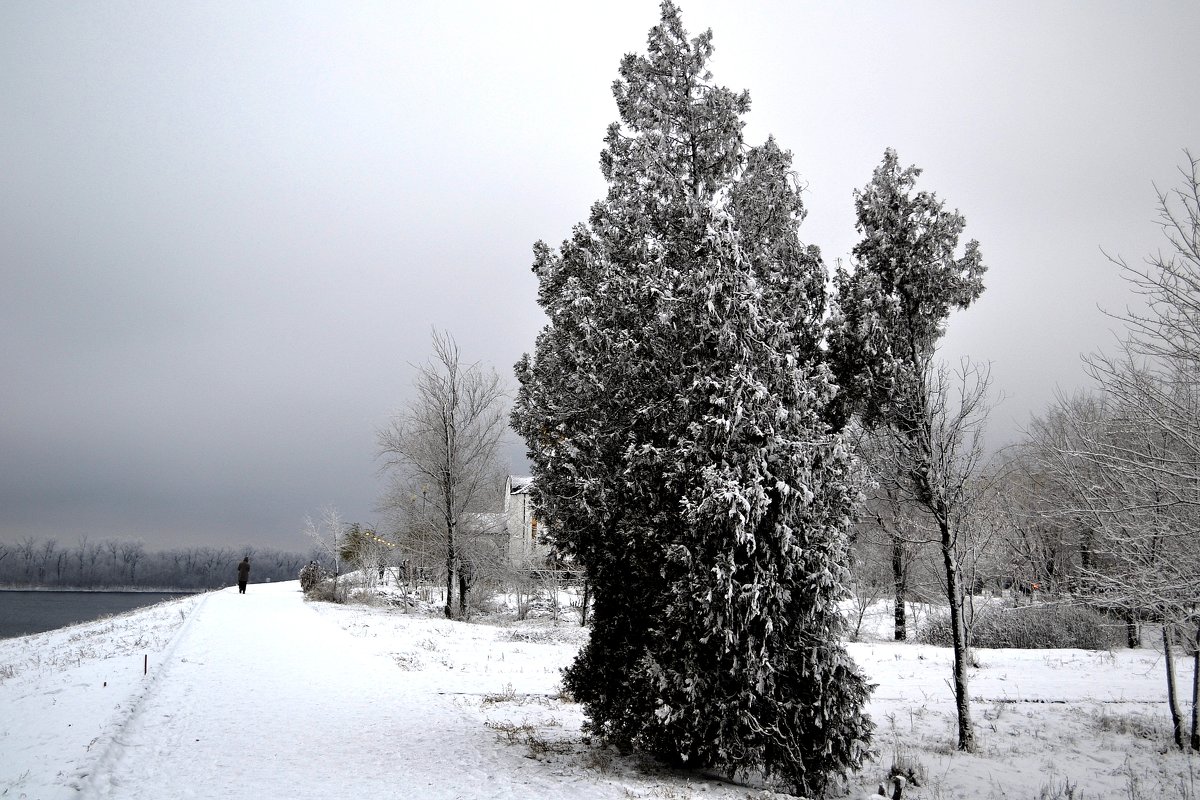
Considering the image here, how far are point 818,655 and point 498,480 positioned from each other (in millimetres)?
25981

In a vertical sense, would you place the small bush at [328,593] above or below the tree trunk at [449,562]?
below

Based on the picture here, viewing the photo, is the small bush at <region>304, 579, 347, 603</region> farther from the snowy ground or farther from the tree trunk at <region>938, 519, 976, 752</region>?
the tree trunk at <region>938, 519, 976, 752</region>

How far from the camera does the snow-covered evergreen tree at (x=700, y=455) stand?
7008 mm

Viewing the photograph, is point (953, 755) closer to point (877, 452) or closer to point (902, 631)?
point (877, 452)

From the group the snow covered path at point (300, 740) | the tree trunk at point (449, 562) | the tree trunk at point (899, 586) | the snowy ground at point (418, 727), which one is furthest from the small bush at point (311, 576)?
the tree trunk at point (899, 586)

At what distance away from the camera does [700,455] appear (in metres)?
7.35

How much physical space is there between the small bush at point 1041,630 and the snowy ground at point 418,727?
327cm

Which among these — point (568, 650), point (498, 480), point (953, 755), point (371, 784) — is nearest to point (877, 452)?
point (953, 755)

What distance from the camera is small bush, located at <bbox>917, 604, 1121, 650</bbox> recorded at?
20.8 metres

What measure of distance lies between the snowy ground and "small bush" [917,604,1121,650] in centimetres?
327

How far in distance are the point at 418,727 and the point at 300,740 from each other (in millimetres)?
1596

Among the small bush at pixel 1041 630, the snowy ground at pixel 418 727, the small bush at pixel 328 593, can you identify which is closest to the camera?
the snowy ground at pixel 418 727

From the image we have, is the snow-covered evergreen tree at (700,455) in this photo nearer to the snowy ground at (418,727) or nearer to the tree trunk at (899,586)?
the snowy ground at (418,727)

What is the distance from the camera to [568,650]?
18.4m
